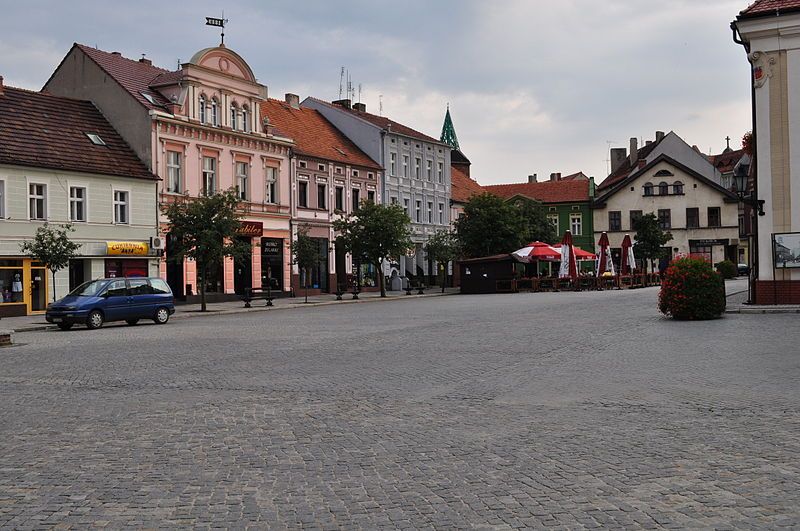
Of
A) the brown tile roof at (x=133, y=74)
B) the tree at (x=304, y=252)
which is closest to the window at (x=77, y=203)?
the brown tile roof at (x=133, y=74)

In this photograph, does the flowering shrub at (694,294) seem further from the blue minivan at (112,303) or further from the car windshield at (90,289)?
the car windshield at (90,289)

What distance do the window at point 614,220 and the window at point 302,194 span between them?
41672 millimetres

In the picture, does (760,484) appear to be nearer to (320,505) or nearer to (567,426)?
(567,426)

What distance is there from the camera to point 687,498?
613cm

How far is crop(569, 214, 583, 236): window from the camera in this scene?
87.0 meters

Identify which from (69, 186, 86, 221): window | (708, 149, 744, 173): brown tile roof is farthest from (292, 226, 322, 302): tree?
(708, 149, 744, 173): brown tile roof

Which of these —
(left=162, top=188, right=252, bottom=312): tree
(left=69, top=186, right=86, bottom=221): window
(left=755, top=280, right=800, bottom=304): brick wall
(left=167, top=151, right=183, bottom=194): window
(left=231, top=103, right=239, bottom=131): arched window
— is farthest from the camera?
(left=231, top=103, right=239, bottom=131): arched window

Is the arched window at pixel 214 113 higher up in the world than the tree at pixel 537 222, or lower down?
higher up

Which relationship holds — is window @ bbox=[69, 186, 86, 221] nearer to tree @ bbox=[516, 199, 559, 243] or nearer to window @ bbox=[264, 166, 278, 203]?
window @ bbox=[264, 166, 278, 203]

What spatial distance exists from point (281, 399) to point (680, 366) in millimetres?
6593

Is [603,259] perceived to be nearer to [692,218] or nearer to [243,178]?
[243,178]

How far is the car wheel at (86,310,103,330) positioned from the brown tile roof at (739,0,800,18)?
23.1 metres

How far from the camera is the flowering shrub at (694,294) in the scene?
81.3 ft

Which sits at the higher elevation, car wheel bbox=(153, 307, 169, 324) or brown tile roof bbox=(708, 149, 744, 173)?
brown tile roof bbox=(708, 149, 744, 173)
